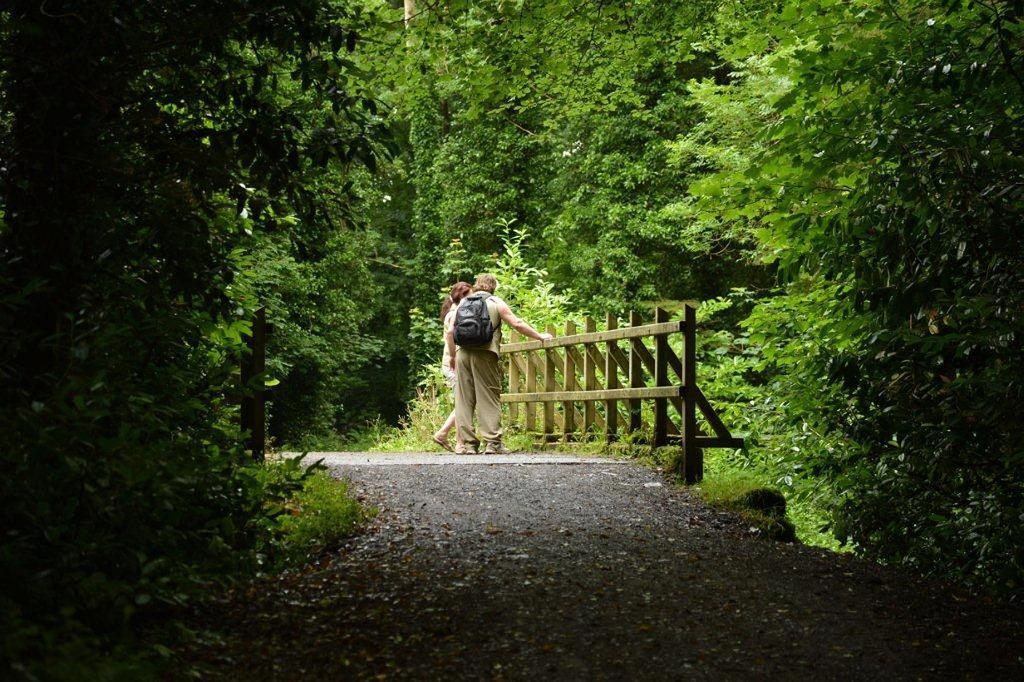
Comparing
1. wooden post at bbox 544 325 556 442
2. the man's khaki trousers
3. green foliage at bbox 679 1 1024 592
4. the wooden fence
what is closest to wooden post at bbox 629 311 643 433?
Result: the wooden fence

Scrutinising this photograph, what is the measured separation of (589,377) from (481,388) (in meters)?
1.35

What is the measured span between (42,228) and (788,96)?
4805 millimetres

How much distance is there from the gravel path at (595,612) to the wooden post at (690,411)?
1617 millimetres

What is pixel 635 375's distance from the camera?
10789 millimetres

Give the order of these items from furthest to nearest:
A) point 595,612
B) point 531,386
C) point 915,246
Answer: point 531,386
point 915,246
point 595,612

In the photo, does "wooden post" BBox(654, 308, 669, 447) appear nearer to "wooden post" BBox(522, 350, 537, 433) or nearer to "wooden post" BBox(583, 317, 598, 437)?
"wooden post" BBox(583, 317, 598, 437)

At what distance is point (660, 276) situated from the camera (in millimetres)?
24172

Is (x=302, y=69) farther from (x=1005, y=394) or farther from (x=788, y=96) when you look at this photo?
(x=1005, y=394)

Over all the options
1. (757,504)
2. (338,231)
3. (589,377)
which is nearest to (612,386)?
(589,377)

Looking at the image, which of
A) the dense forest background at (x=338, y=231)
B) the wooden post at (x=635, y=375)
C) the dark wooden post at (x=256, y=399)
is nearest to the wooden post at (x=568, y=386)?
the wooden post at (x=635, y=375)

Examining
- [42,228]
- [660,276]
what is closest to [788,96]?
[42,228]

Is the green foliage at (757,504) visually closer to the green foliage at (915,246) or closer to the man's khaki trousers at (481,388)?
the green foliage at (915,246)

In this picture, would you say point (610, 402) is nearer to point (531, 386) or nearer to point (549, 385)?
point (549, 385)

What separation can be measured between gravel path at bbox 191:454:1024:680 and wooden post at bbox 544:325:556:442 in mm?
6171
